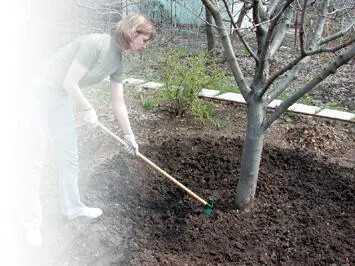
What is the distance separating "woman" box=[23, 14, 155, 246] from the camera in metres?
2.48

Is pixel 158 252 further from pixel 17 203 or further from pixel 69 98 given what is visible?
pixel 69 98

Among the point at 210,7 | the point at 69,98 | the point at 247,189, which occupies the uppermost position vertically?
the point at 210,7

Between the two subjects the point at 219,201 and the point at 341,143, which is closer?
the point at 219,201

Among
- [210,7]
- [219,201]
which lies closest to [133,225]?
[219,201]

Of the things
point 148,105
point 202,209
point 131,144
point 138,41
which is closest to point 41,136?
point 131,144

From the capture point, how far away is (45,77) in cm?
259

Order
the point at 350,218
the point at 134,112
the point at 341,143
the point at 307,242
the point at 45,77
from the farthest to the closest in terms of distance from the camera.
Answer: the point at 134,112 → the point at 341,143 → the point at 350,218 → the point at 307,242 → the point at 45,77

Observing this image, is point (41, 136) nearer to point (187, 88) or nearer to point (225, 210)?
point (225, 210)

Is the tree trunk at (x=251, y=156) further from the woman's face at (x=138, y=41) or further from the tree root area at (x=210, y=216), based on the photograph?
the woman's face at (x=138, y=41)

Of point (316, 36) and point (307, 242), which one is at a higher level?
point (316, 36)

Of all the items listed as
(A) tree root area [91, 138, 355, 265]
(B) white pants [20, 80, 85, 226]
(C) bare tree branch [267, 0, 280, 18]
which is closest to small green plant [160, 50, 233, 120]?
(A) tree root area [91, 138, 355, 265]

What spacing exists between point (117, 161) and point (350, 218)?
216cm

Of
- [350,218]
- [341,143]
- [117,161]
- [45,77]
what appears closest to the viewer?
[45,77]

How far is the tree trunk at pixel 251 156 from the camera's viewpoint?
2912 mm
